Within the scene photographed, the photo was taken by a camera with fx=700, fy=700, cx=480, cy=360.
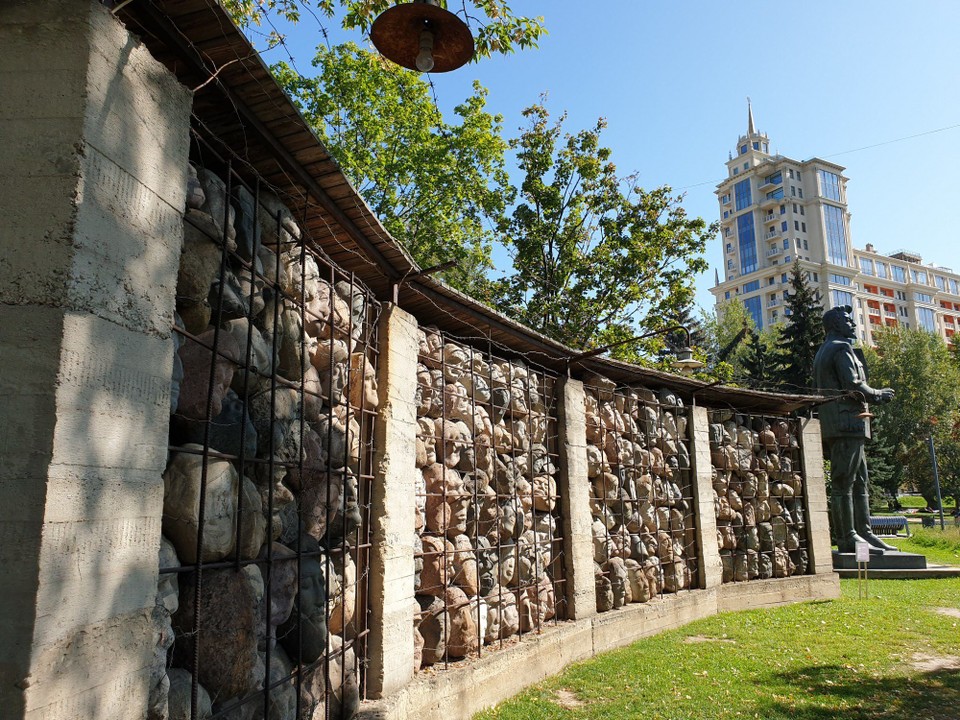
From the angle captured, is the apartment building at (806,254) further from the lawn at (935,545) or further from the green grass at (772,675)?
the green grass at (772,675)

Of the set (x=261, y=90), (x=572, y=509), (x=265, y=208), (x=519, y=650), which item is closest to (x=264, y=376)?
(x=265, y=208)

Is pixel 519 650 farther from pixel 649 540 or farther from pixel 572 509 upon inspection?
pixel 649 540

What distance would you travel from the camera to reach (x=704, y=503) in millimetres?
9922

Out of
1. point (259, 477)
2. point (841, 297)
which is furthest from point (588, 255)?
point (841, 297)

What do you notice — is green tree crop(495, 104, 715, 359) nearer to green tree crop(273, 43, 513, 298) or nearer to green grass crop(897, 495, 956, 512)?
green tree crop(273, 43, 513, 298)

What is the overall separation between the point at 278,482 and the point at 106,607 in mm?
1382

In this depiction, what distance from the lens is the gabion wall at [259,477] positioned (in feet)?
9.30

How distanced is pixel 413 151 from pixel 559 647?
1332 cm

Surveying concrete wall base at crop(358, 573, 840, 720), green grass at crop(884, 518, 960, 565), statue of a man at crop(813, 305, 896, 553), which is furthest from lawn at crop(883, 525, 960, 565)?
concrete wall base at crop(358, 573, 840, 720)

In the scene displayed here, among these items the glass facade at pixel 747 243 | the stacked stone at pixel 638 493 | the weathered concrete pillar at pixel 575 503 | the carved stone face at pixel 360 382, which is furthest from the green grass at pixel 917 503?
the carved stone face at pixel 360 382

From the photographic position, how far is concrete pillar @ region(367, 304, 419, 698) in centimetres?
463

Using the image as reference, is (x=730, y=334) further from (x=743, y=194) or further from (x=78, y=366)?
(x=78, y=366)

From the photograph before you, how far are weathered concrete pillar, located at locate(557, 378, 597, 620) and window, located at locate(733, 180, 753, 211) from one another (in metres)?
65.3

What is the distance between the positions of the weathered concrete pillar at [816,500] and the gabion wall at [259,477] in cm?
922
